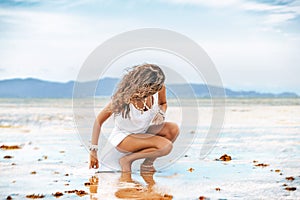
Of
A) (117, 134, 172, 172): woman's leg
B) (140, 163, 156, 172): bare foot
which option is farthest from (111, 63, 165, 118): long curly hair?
Result: (140, 163, 156, 172): bare foot

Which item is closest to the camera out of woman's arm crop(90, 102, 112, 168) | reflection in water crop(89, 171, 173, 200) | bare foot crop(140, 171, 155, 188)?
reflection in water crop(89, 171, 173, 200)

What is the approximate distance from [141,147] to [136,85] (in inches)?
24.4

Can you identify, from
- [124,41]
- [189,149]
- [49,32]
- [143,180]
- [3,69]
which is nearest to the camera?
[143,180]

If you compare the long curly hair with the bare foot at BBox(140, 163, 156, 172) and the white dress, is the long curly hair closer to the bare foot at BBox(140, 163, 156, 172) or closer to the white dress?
the white dress

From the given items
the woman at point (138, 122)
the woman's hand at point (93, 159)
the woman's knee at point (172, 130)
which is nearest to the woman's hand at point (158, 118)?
the woman at point (138, 122)

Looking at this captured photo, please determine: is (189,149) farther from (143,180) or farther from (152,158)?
(143,180)

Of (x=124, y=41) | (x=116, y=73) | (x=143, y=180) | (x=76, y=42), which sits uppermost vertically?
(x=76, y=42)

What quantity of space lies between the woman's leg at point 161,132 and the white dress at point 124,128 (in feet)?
0.26

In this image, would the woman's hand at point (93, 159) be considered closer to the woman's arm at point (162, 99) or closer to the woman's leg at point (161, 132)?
the woman's leg at point (161, 132)

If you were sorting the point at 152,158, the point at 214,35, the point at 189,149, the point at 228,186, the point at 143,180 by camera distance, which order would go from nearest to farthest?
the point at 228,186, the point at 143,180, the point at 152,158, the point at 189,149, the point at 214,35

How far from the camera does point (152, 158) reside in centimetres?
450

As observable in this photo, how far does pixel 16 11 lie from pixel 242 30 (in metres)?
12.4

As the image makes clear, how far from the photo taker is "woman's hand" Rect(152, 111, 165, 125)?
4426 millimetres

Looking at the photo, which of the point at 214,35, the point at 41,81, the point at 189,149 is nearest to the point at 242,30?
the point at 214,35
